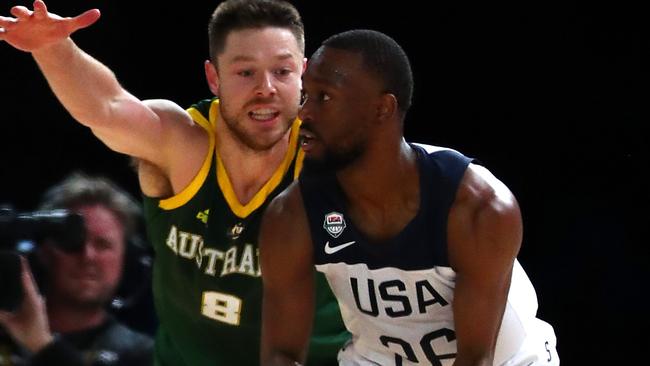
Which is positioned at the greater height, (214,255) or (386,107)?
(386,107)

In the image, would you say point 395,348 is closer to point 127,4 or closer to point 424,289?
point 424,289

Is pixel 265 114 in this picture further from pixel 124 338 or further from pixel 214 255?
pixel 124 338

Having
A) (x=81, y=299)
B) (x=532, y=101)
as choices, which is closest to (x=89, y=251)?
(x=81, y=299)

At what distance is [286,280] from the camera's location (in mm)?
3607

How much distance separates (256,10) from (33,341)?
46.4 inches

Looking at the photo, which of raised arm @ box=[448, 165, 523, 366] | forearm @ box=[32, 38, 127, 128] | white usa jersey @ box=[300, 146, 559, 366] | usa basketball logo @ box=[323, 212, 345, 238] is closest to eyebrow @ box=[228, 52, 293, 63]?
forearm @ box=[32, 38, 127, 128]

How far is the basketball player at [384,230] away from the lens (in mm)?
3490

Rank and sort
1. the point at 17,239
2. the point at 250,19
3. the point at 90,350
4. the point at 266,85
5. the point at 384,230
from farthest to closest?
the point at 250,19, the point at 266,85, the point at 90,350, the point at 17,239, the point at 384,230

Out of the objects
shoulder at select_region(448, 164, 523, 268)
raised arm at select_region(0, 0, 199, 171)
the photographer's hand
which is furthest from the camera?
raised arm at select_region(0, 0, 199, 171)

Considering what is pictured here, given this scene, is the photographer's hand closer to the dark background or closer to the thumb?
the thumb

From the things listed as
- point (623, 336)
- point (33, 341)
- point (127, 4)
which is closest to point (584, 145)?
point (623, 336)

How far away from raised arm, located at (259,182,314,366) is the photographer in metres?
0.48

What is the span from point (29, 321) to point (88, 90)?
27.6 inches

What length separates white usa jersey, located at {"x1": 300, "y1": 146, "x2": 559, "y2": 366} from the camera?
140 inches
